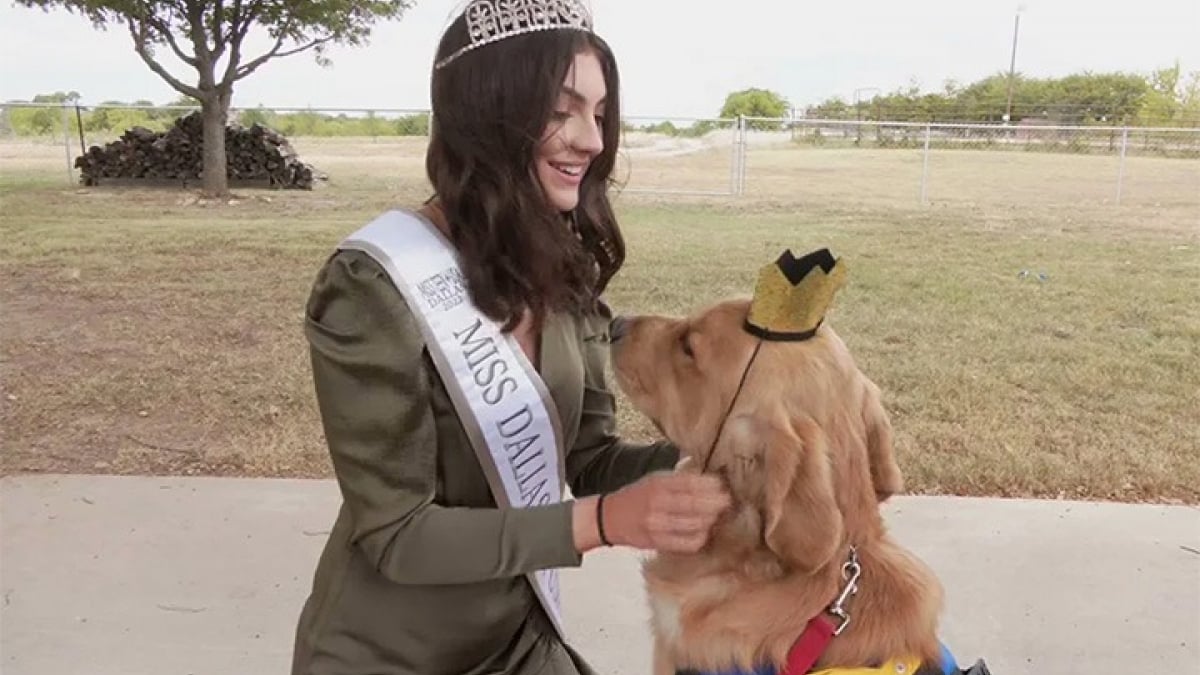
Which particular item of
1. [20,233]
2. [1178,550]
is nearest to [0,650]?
[1178,550]

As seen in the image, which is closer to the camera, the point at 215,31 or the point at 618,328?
the point at 618,328

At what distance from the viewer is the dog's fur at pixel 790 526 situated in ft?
6.01

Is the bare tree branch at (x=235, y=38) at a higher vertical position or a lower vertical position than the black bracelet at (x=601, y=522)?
higher

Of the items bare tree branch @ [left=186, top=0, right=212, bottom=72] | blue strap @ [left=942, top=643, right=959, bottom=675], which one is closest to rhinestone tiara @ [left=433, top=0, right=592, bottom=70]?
blue strap @ [left=942, top=643, right=959, bottom=675]

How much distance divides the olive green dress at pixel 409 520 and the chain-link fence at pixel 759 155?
14.8 meters

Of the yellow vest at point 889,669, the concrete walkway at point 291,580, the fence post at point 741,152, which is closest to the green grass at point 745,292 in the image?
the concrete walkway at point 291,580

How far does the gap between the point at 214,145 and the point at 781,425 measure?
58.2 feet

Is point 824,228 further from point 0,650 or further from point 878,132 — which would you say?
point 878,132

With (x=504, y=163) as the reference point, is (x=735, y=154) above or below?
below

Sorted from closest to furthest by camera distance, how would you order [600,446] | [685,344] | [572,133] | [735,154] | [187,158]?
[572,133]
[685,344]
[600,446]
[735,154]
[187,158]

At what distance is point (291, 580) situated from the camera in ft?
12.0

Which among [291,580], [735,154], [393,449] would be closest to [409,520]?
[393,449]

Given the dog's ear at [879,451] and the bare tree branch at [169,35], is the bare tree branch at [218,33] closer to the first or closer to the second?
the bare tree branch at [169,35]

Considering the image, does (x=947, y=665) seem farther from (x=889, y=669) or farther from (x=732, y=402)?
(x=732, y=402)
